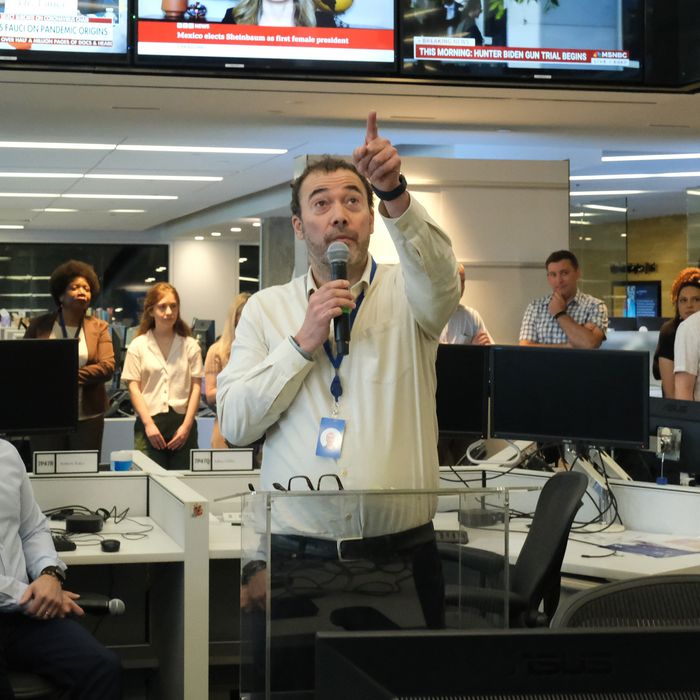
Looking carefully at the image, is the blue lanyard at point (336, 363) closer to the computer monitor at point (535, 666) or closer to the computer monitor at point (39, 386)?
the computer monitor at point (535, 666)

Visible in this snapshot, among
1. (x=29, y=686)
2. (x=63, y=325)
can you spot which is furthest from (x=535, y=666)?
(x=63, y=325)

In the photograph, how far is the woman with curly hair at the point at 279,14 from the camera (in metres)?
5.20

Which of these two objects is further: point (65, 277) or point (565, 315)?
point (565, 315)

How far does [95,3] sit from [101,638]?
294 centimetres

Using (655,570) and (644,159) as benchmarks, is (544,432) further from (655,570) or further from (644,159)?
(644,159)

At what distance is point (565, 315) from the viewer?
20.0ft

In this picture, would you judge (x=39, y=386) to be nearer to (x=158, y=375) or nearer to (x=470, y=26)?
(x=158, y=375)

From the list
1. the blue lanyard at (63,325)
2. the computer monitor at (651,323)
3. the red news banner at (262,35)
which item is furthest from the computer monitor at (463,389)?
the computer monitor at (651,323)

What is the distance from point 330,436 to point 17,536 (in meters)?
1.47

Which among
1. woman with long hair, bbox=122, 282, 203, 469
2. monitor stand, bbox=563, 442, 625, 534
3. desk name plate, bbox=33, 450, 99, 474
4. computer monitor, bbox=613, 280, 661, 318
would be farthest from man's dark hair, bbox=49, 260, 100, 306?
computer monitor, bbox=613, 280, 661, 318

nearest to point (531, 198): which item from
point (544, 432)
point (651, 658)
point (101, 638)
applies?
point (544, 432)

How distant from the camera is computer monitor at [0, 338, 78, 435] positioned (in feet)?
12.9

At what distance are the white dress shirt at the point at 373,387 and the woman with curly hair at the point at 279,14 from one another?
3.40 meters

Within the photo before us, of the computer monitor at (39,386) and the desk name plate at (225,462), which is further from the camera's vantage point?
the desk name plate at (225,462)
